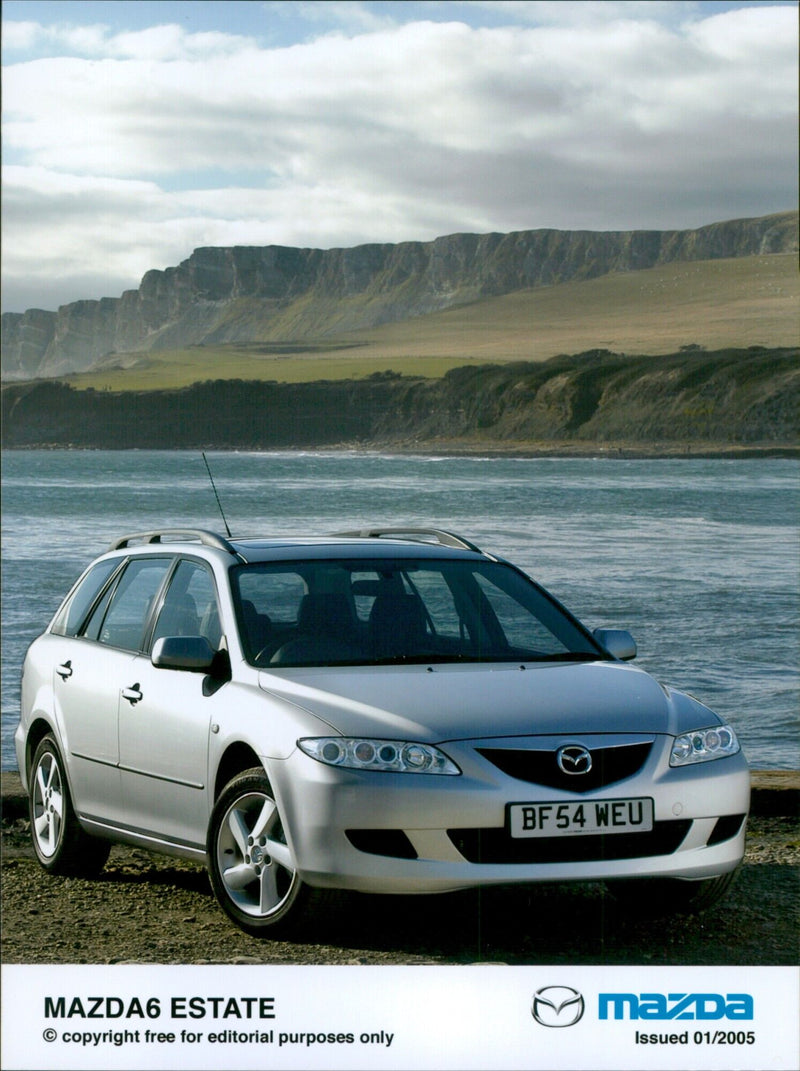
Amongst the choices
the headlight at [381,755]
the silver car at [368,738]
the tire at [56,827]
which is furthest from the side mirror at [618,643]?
the tire at [56,827]

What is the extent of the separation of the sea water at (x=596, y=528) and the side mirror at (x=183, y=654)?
11.4 m

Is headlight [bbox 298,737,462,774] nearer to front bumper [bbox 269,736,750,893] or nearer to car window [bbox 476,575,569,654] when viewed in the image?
front bumper [bbox 269,736,750,893]

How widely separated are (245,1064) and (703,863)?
5.13 feet

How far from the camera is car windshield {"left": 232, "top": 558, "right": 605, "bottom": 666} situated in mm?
5758

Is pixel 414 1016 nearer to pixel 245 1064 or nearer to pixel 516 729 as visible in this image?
pixel 245 1064

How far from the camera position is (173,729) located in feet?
18.9

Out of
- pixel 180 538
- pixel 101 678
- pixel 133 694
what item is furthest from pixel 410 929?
pixel 180 538

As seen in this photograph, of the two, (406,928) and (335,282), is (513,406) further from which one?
(406,928)

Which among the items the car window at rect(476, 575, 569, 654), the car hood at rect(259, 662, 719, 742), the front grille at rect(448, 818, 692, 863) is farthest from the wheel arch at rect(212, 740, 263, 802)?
the car window at rect(476, 575, 569, 654)

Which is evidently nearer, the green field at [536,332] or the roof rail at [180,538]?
the roof rail at [180,538]

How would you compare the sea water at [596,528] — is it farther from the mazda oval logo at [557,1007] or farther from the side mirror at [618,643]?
the mazda oval logo at [557,1007]

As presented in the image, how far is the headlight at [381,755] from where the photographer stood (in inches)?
193

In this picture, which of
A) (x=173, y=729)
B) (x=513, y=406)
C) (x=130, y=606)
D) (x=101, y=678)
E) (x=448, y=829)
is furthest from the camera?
(x=513, y=406)

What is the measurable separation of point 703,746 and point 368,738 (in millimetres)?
1103
